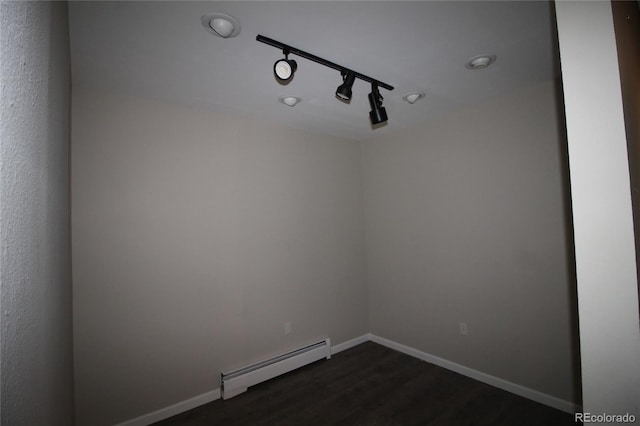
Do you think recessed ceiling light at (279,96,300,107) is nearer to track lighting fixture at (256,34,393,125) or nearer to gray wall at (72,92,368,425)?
track lighting fixture at (256,34,393,125)

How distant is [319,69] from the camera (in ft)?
6.21

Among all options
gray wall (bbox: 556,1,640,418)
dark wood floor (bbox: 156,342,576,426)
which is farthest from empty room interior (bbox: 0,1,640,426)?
dark wood floor (bbox: 156,342,576,426)

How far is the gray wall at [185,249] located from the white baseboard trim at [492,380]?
798 millimetres

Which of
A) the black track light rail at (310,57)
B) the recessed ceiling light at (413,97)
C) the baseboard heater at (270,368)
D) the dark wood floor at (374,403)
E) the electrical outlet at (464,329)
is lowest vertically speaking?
the dark wood floor at (374,403)

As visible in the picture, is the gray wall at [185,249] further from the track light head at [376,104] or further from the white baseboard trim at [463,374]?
the track light head at [376,104]

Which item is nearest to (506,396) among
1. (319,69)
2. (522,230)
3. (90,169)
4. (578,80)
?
(522,230)

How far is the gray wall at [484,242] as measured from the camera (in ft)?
7.18

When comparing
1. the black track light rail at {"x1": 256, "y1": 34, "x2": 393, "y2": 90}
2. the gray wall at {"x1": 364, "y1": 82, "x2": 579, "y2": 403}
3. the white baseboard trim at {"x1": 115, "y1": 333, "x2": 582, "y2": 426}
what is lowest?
the white baseboard trim at {"x1": 115, "y1": 333, "x2": 582, "y2": 426}

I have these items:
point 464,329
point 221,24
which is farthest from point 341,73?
point 464,329

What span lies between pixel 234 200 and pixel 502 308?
8.71 ft

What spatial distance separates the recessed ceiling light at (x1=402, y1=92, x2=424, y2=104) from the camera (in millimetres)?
2340

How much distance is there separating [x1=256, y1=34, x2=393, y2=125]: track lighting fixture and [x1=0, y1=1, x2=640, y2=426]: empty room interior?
20mm

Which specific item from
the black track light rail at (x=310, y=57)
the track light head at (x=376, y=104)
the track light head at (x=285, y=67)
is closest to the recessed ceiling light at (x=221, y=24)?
the black track light rail at (x=310, y=57)

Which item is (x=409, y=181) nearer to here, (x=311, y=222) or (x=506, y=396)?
(x=311, y=222)
